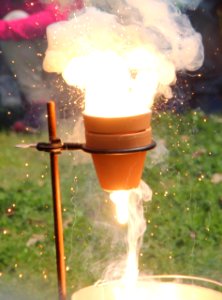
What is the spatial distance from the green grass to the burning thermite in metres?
1.34

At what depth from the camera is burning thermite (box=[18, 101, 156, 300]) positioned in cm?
101

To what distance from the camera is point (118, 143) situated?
1.02m

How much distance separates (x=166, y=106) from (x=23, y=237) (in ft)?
2.62

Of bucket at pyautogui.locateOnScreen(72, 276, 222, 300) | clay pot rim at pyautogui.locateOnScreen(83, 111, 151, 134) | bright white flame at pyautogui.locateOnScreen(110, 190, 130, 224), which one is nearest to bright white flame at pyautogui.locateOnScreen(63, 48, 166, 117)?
clay pot rim at pyautogui.locateOnScreen(83, 111, 151, 134)

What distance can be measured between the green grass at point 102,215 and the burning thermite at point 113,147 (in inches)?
52.9

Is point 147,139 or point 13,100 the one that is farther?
point 13,100

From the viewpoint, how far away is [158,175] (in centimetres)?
272

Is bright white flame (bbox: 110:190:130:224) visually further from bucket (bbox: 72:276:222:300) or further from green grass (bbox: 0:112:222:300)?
green grass (bbox: 0:112:222:300)

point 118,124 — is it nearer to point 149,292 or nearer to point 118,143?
point 118,143

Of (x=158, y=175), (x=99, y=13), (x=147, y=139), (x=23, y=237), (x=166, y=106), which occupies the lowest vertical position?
(x=147, y=139)

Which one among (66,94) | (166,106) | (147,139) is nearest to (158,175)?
(166,106)

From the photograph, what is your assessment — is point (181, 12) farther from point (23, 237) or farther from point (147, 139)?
point (147, 139)

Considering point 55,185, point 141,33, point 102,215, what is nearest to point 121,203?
point 55,185

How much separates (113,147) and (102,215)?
64.6 inches
